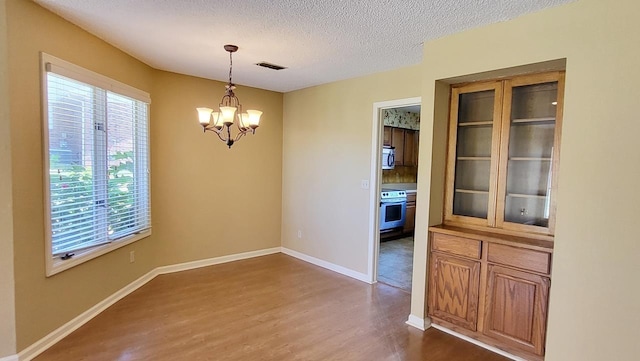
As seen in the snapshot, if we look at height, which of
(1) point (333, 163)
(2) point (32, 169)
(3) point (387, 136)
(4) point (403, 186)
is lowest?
(4) point (403, 186)

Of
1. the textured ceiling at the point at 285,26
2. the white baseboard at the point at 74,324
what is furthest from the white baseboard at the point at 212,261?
the textured ceiling at the point at 285,26

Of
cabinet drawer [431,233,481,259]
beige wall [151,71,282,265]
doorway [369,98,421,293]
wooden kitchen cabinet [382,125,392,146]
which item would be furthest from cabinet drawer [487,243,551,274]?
wooden kitchen cabinet [382,125,392,146]

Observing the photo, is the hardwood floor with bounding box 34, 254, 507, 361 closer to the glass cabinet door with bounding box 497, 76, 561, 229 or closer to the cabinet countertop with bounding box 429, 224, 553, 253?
the cabinet countertop with bounding box 429, 224, 553, 253

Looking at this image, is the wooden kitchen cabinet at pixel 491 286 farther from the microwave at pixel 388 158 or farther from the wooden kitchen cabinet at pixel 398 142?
the wooden kitchen cabinet at pixel 398 142

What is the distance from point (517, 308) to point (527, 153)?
1229mm

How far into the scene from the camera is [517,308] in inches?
99.3

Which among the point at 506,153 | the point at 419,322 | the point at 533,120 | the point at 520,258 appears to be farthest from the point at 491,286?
the point at 533,120

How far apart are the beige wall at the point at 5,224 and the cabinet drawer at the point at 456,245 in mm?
3246

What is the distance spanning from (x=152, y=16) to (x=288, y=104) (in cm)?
284

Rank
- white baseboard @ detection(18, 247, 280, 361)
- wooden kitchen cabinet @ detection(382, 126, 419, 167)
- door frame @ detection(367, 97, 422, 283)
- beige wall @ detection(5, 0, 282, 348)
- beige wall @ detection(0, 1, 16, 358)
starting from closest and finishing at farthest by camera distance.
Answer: beige wall @ detection(0, 1, 16, 358) → beige wall @ detection(5, 0, 282, 348) → white baseboard @ detection(18, 247, 280, 361) → door frame @ detection(367, 97, 422, 283) → wooden kitchen cabinet @ detection(382, 126, 419, 167)

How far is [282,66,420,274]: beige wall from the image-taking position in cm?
415

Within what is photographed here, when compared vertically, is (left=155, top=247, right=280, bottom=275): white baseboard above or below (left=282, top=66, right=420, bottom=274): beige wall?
below

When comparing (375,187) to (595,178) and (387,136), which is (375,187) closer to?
(595,178)

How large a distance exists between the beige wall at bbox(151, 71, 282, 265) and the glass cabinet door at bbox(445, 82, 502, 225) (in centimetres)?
296
